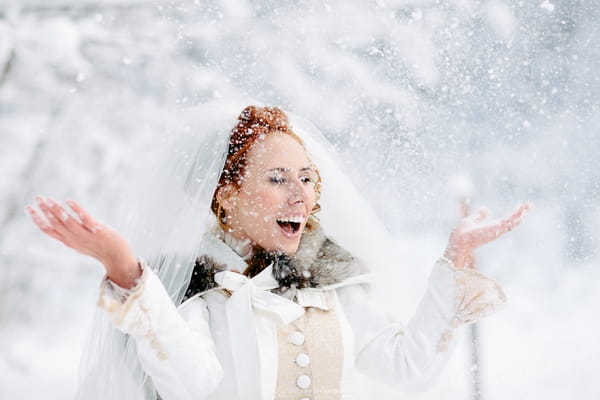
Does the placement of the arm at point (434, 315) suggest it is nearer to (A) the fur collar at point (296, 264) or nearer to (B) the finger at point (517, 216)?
(B) the finger at point (517, 216)

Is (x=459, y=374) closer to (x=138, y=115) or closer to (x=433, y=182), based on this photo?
(x=433, y=182)

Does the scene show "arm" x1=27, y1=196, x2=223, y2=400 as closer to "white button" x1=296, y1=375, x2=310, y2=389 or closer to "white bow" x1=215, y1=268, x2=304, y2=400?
"white bow" x1=215, y1=268, x2=304, y2=400

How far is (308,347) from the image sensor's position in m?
1.82

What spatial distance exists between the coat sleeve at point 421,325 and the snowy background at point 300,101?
251cm

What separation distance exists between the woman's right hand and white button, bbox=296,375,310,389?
516 mm

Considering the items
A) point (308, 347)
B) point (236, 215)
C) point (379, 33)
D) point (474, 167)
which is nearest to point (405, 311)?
point (308, 347)

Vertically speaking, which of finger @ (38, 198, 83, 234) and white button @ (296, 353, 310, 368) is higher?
finger @ (38, 198, 83, 234)

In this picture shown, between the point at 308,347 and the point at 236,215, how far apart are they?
0.44 m

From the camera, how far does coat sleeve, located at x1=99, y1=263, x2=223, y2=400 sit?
1.51 m

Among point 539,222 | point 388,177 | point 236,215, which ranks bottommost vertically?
point 236,215

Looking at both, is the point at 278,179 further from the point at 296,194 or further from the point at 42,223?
the point at 42,223

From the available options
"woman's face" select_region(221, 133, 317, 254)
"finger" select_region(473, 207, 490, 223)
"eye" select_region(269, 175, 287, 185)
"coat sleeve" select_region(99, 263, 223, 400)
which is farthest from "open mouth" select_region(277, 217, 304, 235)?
"finger" select_region(473, 207, 490, 223)

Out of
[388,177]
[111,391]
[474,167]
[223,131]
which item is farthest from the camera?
[474,167]

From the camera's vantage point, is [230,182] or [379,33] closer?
[230,182]
